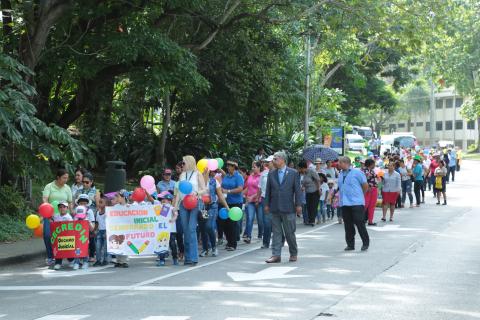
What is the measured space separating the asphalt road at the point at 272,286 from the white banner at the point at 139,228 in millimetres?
345

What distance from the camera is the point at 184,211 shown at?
1368 centimetres

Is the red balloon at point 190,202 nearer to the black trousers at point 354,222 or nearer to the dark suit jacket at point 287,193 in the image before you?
the dark suit jacket at point 287,193

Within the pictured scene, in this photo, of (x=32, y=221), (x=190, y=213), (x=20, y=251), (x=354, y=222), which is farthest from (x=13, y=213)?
(x=354, y=222)

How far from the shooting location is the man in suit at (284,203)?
13.8 m

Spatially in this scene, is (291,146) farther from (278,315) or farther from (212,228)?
(278,315)

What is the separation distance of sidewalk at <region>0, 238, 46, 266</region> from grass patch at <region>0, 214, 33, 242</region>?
0.25 metres

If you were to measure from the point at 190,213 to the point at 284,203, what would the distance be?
1.58 m

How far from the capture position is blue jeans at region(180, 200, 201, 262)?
44.5 feet

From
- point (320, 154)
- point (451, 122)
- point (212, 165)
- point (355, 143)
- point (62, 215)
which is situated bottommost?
point (62, 215)

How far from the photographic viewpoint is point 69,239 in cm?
1360

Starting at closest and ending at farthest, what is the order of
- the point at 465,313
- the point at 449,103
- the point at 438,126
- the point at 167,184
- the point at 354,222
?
1. the point at 465,313
2. the point at 167,184
3. the point at 354,222
4. the point at 449,103
5. the point at 438,126

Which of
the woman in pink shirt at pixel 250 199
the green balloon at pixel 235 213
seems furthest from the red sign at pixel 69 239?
the woman in pink shirt at pixel 250 199

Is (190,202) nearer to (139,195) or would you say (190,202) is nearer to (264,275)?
(139,195)

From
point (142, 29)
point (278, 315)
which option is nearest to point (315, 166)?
point (142, 29)
